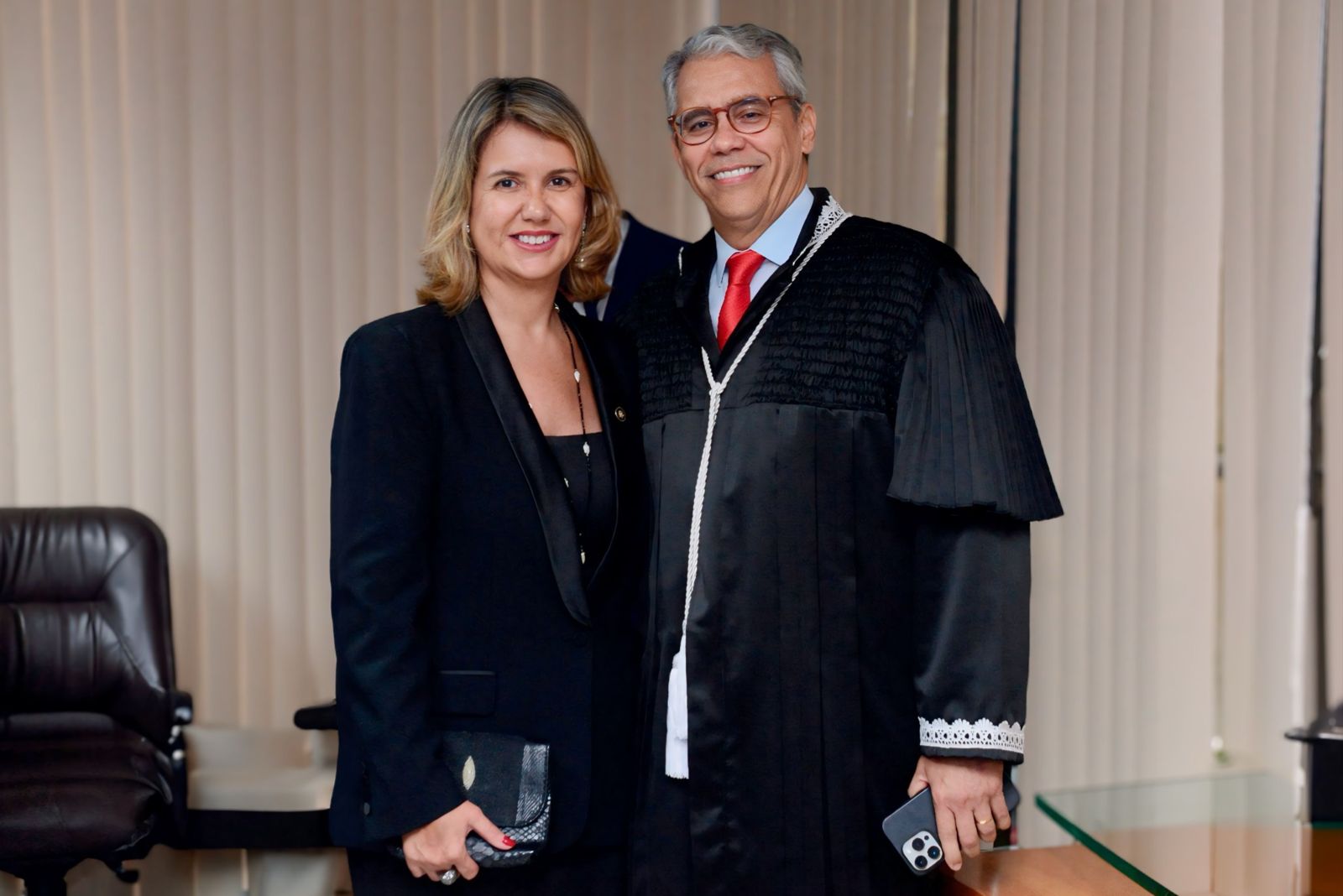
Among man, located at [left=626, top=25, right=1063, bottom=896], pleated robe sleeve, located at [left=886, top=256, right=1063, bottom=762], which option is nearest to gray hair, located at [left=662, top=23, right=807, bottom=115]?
man, located at [left=626, top=25, right=1063, bottom=896]

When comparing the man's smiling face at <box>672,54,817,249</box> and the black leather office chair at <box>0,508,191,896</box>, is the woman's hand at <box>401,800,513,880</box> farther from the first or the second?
the black leather office chair at <box>0,508,191,896</box>

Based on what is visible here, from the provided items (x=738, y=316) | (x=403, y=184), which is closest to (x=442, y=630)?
(x=738, y=316)

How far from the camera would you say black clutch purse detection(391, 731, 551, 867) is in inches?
61.7

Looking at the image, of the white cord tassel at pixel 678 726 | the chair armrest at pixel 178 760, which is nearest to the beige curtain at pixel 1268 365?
the white cord tassel at pixel 678 726

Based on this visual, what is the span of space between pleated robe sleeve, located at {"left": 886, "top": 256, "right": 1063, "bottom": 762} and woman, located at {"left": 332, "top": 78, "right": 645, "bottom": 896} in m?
0.39

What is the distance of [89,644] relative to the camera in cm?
317

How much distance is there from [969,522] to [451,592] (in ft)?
→ 2.07

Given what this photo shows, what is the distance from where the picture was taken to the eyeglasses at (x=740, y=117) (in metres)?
1.77

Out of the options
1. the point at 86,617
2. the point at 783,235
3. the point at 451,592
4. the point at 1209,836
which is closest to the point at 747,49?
the point at 783,235

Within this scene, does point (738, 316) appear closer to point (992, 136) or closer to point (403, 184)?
point (992, 136)

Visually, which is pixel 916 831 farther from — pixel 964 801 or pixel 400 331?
pixel 400 331

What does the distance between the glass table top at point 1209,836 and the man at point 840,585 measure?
205mm

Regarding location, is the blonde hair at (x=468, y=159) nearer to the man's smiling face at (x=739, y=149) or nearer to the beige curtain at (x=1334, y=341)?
the man's smiling face at (x=739, y=149)

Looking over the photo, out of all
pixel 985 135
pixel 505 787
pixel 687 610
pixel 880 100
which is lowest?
pixel 505 787
